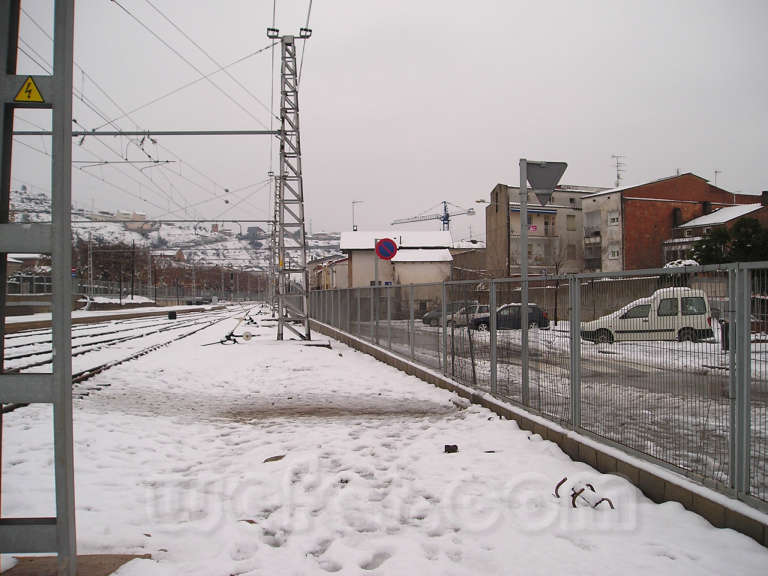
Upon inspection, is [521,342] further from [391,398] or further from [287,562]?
[287,562]

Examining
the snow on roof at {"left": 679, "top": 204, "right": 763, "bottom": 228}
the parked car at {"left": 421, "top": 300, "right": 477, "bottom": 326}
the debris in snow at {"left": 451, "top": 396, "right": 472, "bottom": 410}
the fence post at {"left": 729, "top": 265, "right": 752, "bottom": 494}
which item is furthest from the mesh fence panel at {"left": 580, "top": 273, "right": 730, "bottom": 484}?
the snow on roof at {"left": 679, "top": 204, "right": 763, "bottom": 228}

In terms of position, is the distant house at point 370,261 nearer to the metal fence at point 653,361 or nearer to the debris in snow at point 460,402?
the debris in snow at point 460,402

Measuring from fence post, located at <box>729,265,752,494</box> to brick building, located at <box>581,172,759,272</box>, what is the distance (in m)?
50.7

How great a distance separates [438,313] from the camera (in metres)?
10.4

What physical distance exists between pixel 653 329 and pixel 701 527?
4.85 ft

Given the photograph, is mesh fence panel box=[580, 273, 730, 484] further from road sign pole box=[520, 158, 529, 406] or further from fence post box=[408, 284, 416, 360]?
fence post box=[408, 284, 416, 360]

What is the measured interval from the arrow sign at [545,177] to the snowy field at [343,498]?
2.93 metres

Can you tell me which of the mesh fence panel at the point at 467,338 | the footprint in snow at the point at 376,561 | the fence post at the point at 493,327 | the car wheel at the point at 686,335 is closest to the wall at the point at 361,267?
the mesh fence panel at the point at 467,338

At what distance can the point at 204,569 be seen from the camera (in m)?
3.27

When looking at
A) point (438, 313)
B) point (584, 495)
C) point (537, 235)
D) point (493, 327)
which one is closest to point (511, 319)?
point (493, 327)

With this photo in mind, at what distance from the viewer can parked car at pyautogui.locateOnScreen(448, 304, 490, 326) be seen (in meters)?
8.06

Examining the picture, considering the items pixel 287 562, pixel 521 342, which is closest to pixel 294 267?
pixel 521 342

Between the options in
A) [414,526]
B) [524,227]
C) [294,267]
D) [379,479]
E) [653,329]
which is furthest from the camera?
[294,267]

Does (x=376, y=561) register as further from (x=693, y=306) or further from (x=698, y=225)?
(x=698, y=225)
